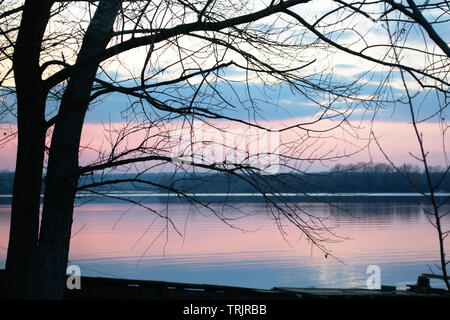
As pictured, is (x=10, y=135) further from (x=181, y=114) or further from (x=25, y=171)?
(x=181, y=114)

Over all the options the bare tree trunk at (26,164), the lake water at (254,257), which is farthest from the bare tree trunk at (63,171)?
the lake water at (254,257)

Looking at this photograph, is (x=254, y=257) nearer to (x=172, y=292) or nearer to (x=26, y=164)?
(x=172, y=292)

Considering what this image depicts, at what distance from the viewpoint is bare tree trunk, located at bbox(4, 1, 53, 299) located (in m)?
6.16

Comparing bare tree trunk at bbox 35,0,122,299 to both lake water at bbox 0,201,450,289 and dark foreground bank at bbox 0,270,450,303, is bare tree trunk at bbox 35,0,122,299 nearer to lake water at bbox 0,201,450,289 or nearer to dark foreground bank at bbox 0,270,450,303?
dark foreground bank at bbox 0,270,450,303

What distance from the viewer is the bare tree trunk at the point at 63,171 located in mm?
6133

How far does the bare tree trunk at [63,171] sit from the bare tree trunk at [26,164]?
0.13m

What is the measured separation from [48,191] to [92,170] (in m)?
0.54

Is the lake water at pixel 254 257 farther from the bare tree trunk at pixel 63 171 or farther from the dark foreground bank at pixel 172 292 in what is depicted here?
the bare tree trunk at pixel 63 171

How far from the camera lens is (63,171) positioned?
6172 mm

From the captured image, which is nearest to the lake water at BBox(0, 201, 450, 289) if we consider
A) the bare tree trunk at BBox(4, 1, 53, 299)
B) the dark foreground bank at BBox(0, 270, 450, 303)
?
the dark foreground bank at BBox(0, 270, 450, 303)

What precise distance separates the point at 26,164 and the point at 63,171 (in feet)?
1.44

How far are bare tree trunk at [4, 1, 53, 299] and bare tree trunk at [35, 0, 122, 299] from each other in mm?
130
